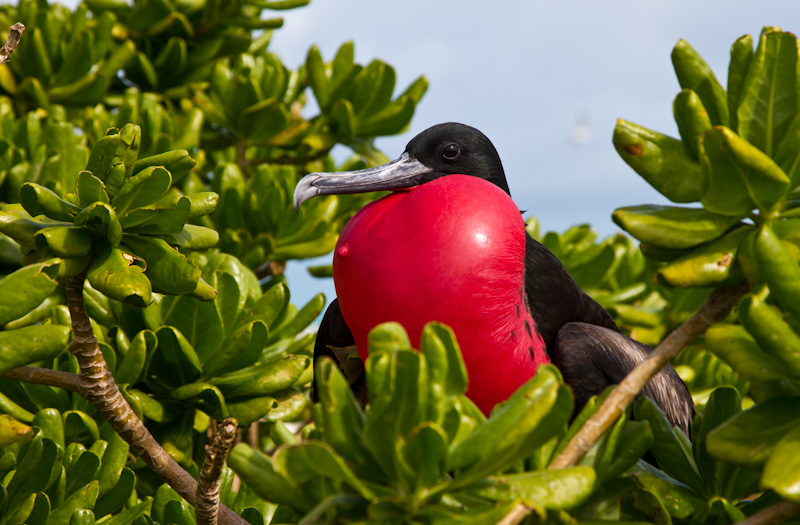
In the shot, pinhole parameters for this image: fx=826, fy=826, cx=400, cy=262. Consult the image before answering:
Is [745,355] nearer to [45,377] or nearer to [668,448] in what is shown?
[668,448]

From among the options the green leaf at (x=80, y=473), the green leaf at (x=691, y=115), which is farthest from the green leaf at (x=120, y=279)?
the green leaf at (x=691, y=115)

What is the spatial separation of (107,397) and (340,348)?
61 cm

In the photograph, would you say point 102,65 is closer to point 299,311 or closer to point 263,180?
point 263,180

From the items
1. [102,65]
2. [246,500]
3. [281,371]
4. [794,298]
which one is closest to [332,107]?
[102,65]

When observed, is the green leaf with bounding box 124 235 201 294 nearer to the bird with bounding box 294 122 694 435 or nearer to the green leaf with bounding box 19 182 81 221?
the green leaf with bounding box 19 182 81 221

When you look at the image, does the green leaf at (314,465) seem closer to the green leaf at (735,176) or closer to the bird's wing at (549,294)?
the green leaf at (735,176)

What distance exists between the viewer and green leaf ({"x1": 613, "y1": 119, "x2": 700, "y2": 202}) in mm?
789

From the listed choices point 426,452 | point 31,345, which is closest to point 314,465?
point 426,452

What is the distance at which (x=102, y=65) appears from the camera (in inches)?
100

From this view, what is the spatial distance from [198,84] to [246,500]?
5.74 feet

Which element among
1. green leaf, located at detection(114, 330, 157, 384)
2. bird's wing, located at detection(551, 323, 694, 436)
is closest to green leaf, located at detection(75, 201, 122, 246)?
green leaf, located at detection(114, 330, 157, 384)

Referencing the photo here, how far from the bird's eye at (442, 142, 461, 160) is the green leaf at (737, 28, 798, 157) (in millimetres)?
1053

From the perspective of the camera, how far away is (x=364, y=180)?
1660mm

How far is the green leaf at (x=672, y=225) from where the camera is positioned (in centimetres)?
76
